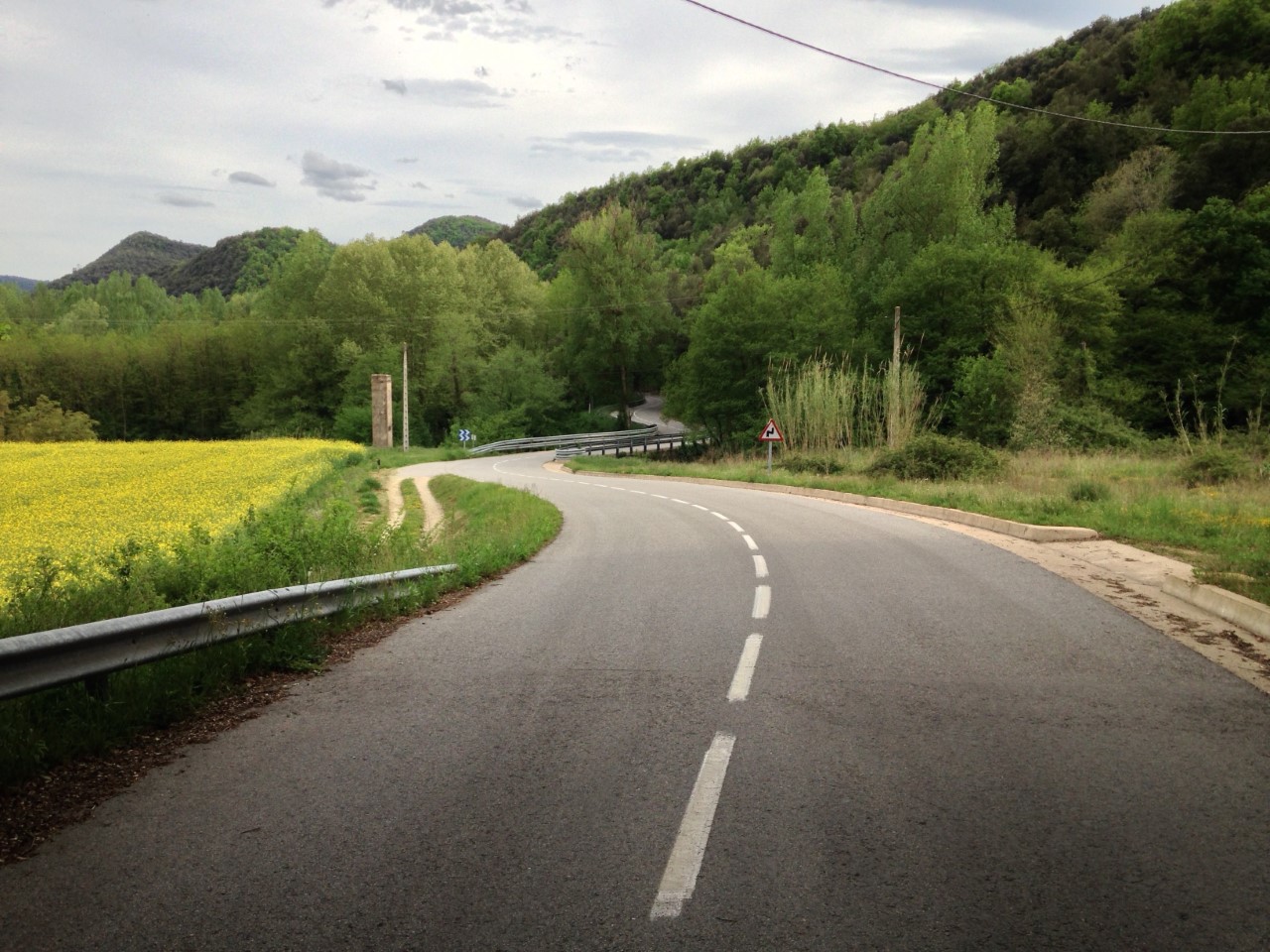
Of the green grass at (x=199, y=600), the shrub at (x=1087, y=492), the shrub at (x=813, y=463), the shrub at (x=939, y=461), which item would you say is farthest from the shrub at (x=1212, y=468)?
the green grass at (x=199, y=600)

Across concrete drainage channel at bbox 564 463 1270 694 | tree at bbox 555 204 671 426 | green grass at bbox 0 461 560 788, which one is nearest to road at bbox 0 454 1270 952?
concrete drainage channel at bbox 564 463 1270 694

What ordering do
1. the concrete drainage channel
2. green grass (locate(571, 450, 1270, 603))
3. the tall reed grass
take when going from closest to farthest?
the concrete drainage channel → green grass (locate(571, 450, 1270, 603)) → the tall reed grass

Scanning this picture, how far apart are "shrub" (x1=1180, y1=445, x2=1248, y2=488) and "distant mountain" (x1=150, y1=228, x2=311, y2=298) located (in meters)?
133

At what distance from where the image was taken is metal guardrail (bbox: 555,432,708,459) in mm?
58594

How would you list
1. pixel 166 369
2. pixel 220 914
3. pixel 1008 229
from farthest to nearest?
1. pixel 166 369
2. pixel 1008 229
3. pixel 220 914

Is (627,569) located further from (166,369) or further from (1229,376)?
(166,369)

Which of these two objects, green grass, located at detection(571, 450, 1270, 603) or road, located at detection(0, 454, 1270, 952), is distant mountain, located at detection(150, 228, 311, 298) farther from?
road, located at detection(0, 454, 1270, 952)

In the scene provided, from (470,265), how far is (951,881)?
88.0 m

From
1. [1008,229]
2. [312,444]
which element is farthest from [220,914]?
[1008,229]

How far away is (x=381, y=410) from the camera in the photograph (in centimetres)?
6069

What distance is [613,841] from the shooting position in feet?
12.0

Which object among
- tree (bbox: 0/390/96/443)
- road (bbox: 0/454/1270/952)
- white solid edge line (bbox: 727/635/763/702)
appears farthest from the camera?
tree (bbox: 0/390/96/443)

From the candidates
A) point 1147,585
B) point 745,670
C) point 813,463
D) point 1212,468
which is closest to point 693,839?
point 745,670

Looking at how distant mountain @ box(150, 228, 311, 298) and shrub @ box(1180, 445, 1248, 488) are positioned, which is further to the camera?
distant mountain @ box(150, 228, 311, 298)
